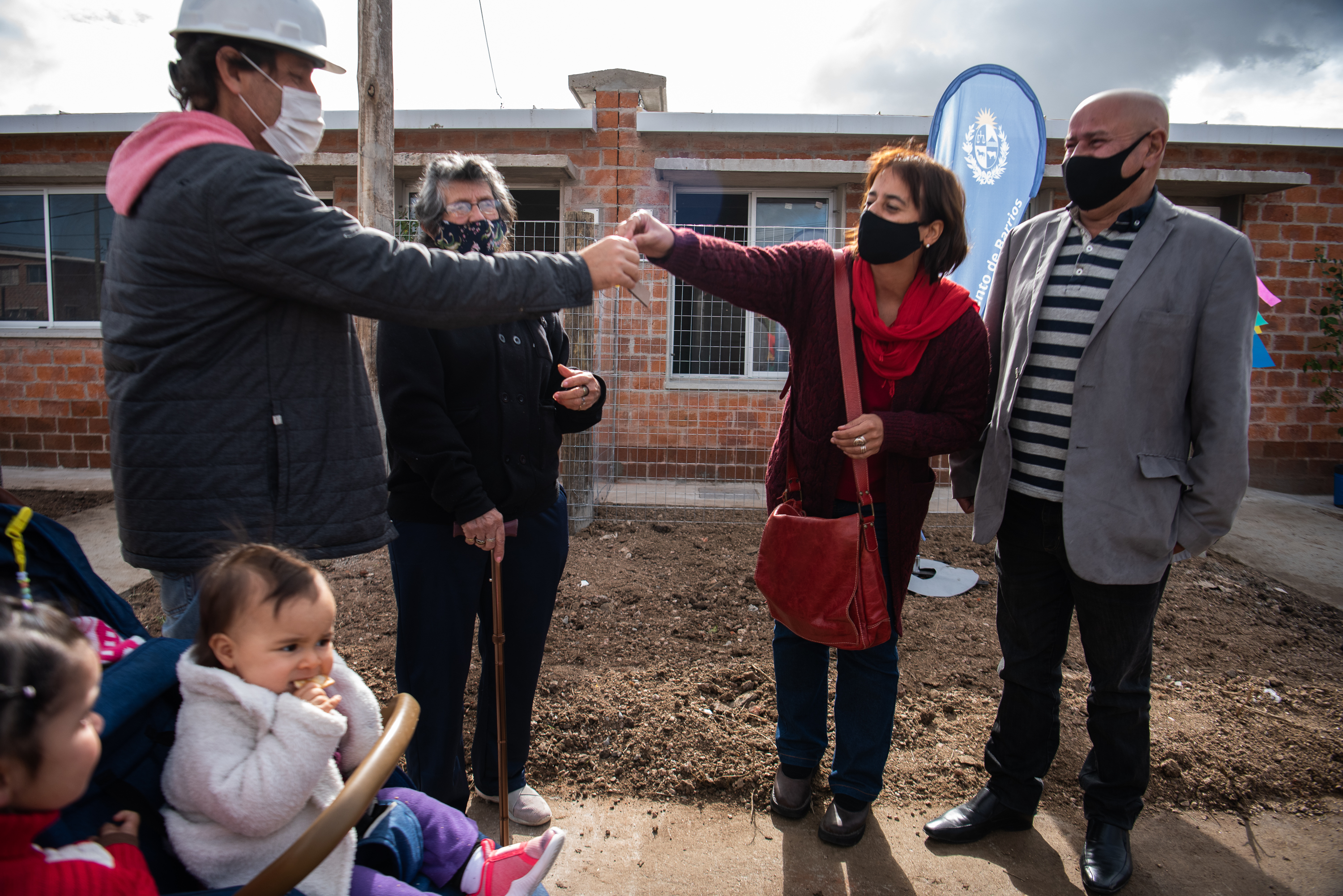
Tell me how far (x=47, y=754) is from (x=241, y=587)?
0.34 meters

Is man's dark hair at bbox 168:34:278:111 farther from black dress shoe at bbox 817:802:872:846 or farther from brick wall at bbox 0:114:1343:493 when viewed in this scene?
brick wall at bbox 0:114:1343:493

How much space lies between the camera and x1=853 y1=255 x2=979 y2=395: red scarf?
2.12 metres

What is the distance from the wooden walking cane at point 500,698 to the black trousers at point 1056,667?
1531 mm

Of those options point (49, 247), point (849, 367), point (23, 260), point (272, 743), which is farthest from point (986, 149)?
point (23, 260)

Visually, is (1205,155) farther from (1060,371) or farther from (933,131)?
(1060,371)

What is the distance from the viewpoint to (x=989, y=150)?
13.8 feet

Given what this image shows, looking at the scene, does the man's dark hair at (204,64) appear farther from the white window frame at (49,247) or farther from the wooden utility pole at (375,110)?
the white window frame at (49,247)

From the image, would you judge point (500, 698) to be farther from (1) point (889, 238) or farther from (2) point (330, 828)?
(1) point (889, 238)

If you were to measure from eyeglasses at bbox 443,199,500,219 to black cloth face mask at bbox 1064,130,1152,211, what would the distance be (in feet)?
5.36

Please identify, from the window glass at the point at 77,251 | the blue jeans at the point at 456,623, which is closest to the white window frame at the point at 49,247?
the window glass at the point at 77,251

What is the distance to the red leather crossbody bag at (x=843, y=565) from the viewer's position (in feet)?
7.06

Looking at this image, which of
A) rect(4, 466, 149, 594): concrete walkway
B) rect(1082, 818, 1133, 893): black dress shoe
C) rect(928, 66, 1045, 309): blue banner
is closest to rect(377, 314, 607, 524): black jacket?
rect(1082, 818, 1133, 893): black dress shoe

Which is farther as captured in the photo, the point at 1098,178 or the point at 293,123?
the point at 1098,178

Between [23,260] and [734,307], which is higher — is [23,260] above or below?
above
